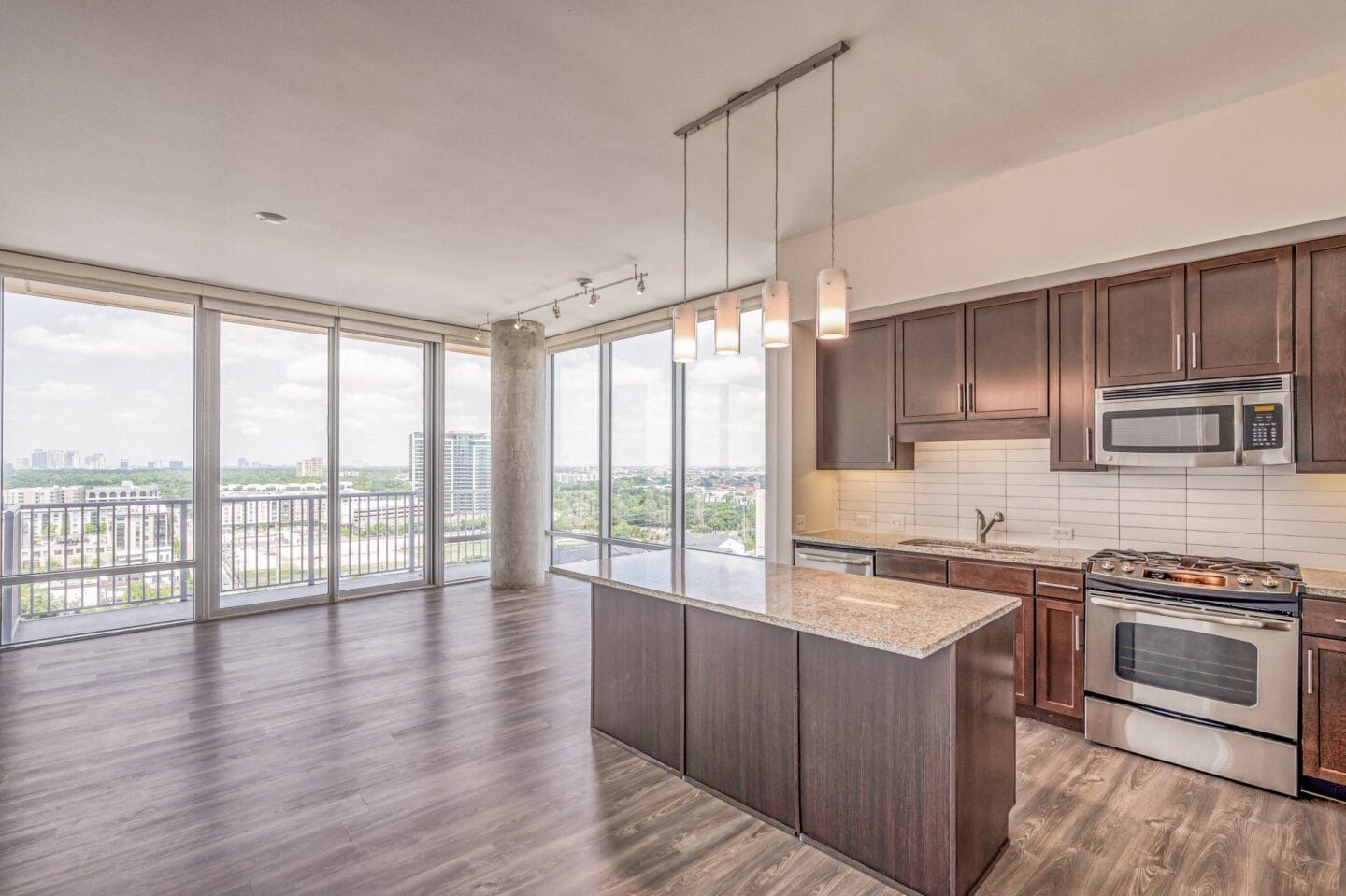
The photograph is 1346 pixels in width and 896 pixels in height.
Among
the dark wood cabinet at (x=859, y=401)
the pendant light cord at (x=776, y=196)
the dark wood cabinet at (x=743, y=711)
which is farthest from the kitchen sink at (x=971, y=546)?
the pendant light cord at (x=776, y=196)

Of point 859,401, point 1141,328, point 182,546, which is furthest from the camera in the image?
point 182,546

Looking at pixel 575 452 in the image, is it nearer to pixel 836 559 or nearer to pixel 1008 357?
pixel 836 559

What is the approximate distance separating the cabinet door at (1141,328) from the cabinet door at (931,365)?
74cm

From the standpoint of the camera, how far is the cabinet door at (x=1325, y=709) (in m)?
2.53

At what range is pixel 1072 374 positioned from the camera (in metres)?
3.41

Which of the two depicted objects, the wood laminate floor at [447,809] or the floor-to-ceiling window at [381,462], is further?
the floor-to-ceiling window at [381,462]

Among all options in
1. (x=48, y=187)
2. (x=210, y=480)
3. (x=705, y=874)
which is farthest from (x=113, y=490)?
(x=705, y=874)

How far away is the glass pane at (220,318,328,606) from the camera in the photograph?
5727 mm

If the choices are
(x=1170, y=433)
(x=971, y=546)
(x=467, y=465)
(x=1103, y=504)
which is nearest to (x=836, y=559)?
(x=971, y=546)

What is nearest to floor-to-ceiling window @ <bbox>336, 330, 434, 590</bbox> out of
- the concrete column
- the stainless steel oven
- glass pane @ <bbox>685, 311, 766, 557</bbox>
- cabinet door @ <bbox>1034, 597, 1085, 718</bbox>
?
the concrete column

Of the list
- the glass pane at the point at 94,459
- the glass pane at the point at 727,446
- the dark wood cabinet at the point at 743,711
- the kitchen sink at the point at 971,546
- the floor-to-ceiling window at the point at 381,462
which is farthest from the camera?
the floor-to-ceiling window at the point at 381,462

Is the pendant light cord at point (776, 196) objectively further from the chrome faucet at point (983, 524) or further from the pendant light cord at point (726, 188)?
Result: the chrome faucet at point (983, 524)

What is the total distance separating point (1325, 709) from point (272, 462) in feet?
24.0

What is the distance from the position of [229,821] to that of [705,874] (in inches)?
73.7
